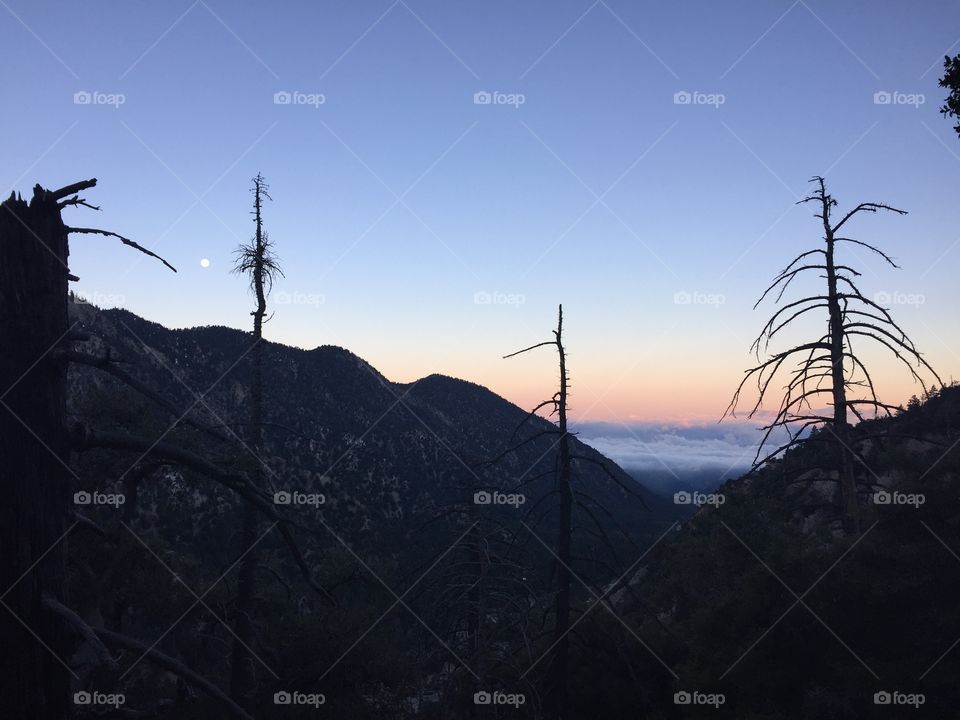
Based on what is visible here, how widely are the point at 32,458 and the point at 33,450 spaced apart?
0.13 feet

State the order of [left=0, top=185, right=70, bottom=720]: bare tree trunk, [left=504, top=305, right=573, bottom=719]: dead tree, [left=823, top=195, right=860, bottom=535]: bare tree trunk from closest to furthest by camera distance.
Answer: [left=0, top=185, right=70, bottom=720]: bare tree trunk → [left=823, top=195, right=860, bottom=535]: bare tree trunk → [left=504, top=305, right=573, bottom=719]: dead tree

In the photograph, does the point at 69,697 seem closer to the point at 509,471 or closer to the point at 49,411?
the point at 49,411

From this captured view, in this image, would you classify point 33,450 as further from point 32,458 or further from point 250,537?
point 250,537

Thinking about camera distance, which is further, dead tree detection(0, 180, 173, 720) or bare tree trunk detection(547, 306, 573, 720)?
bare tree trunk detection(547, 306, 573, 720)

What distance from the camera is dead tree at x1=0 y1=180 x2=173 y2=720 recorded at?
9.94ft

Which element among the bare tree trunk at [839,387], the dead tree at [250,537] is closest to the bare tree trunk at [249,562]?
the dead tree at [250,537]

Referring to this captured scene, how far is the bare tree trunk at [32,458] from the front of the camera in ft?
9.93

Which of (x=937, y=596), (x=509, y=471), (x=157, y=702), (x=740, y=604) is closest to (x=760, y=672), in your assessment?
(x=740, y=604)

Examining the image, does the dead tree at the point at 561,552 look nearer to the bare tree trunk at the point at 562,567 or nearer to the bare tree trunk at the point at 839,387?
the bare tree trunk at the point at 562,567

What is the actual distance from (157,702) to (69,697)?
74.5 ft

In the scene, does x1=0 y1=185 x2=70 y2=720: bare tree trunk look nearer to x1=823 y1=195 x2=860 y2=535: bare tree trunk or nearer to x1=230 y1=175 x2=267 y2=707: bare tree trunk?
x1=823 y1=195 x2=860 y2=535: bare tree trunk

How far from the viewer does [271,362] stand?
88.5 m

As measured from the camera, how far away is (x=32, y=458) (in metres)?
3.16

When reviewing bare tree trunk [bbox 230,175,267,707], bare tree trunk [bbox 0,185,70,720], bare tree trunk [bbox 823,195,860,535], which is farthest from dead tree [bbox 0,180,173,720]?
bare tree trunk [bbox 230,175,267,707]
